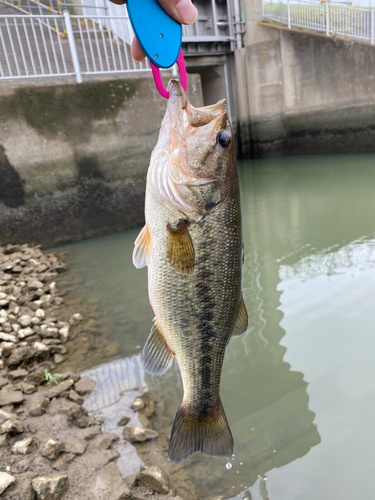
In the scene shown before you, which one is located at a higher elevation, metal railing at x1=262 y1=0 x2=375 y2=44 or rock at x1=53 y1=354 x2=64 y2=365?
metal railing at x1=262 y1=0 x2=375 y2=44

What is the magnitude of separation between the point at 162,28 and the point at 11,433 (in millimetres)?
2959

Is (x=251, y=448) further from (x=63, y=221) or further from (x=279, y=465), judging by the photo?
(x=63, y=221)

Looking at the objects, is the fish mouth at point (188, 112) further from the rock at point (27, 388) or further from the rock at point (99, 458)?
the rock at point (27, 388)

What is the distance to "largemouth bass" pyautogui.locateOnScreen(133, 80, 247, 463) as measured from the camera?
1.68m

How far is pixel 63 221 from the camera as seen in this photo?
7.75 metres

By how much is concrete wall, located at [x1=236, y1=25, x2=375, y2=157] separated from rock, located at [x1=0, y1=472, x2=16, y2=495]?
50.5ft

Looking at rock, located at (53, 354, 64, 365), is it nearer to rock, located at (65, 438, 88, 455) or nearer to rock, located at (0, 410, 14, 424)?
rock, located at (0, 410, 14, 424)

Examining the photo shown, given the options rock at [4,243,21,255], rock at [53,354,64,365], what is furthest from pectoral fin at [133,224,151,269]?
rock at [4,243,21,255]

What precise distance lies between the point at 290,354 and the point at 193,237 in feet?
8.89

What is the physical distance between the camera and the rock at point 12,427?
111 inches

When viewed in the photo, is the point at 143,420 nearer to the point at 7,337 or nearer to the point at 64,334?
the point at 64,334

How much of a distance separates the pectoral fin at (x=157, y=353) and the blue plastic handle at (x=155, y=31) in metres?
1.27

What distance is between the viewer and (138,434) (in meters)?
2.95

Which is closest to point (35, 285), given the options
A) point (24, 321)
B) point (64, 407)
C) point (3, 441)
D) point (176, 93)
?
point (24, 321)
